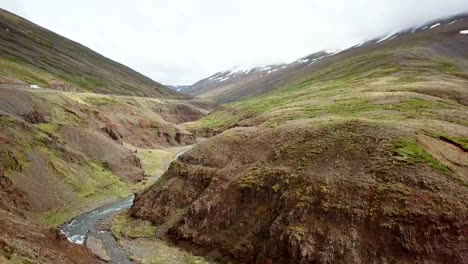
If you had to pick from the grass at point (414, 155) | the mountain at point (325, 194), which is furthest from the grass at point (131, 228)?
→ the grass at point (414, 155)

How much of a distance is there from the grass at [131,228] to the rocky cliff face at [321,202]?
1.60 metres

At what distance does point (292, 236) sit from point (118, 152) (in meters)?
63.9

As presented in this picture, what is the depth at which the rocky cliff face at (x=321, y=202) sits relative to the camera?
1756 inches

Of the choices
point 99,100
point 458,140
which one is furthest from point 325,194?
point 99,100

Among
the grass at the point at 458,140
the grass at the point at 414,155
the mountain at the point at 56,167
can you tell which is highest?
the mountain at the point at 56,167

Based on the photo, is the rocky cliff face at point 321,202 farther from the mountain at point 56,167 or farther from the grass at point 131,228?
the mountain at point 56,167

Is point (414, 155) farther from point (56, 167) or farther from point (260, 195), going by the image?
point (56, 167)

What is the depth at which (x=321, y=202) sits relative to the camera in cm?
5059

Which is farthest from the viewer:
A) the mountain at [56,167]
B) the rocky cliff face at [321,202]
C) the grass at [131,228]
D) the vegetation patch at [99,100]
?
the vegetation patch at [99,100]

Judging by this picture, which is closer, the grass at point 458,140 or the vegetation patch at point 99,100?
the grass at point 458,140

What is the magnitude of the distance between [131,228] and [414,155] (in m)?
39.8

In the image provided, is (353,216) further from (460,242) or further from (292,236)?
(460,242)

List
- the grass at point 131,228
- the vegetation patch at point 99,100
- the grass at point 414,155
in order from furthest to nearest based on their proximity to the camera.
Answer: the vegetation patch at point 99,100 < the grass at point 131,228 < the grass at point 414,155

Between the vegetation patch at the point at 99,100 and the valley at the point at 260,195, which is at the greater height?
the vegetation patch at the point at 99,100
